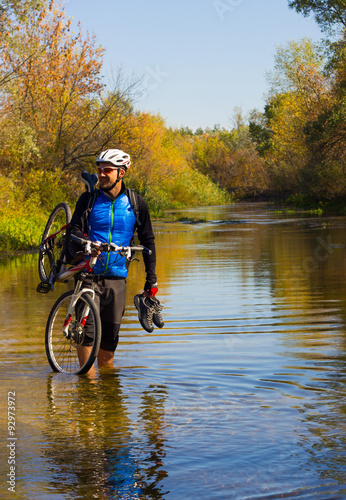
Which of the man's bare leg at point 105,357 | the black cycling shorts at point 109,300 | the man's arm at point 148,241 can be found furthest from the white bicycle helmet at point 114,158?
the man's bare leg at point 105,357

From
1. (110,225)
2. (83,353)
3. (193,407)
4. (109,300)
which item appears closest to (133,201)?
(110,225)

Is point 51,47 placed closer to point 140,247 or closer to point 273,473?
point 140,247

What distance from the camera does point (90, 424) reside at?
6141mm

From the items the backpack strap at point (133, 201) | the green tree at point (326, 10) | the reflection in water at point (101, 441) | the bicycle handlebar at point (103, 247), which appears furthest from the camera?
the green tree at point (326, 10)

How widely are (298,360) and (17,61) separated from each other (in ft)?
96.2

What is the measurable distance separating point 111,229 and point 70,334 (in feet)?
3.35

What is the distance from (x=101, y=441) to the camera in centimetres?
568

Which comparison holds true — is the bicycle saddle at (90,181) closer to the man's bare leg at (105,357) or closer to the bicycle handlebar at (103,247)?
the bicycle handlebar at (103,247)

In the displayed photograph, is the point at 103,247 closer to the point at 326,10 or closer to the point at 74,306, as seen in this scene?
the point at 74,306

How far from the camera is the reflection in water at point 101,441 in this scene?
4.75 m

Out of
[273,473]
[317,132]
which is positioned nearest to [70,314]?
[273,473]

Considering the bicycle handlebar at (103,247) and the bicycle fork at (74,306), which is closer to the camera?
the bicycle handlebar at (103,247)

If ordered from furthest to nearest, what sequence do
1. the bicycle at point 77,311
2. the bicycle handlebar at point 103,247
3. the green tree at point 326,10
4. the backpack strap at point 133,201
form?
1. the green tree at point 326,10
2. the backpack strap at point 133,201
3. the bicycle at point 77,311
4. the bicycle handlebar at point 103,247

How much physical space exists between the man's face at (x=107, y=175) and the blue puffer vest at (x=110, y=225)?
0.11m
